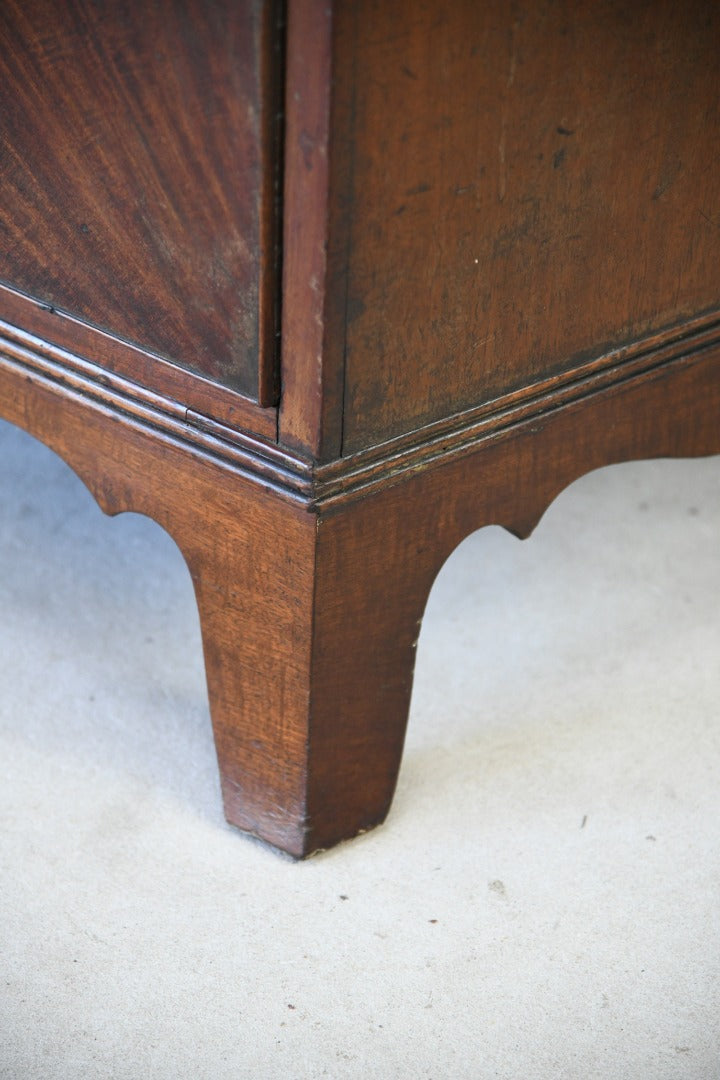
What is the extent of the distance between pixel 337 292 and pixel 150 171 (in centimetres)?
14

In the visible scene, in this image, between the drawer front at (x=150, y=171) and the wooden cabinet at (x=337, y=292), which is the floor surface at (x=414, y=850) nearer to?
the wooden cabinet at (x=337, y=292)

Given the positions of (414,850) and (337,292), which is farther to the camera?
(414,850)

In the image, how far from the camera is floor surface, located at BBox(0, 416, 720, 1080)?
0.88 metres

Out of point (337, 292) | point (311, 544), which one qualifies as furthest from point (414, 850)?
point (337, 292)

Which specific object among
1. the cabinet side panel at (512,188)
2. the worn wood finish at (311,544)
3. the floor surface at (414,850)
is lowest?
the floor surface at (414,850)

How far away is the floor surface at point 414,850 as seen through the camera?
88 centimetres

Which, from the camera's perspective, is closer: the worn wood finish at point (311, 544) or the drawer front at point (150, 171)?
the drawer front at point (150, 171)

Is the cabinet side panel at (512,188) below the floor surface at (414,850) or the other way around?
the other way around

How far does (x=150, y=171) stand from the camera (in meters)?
0.81

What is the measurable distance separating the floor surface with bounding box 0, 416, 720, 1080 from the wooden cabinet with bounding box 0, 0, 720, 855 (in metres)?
0.08

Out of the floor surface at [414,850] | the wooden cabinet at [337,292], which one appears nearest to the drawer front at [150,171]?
the wooden cabinet at [337,292]

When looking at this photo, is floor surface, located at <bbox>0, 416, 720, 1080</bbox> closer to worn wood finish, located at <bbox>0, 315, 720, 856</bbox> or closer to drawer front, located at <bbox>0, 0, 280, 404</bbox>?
worn wood finish, located at <bbox>0, 315, 720, 856</bbox>

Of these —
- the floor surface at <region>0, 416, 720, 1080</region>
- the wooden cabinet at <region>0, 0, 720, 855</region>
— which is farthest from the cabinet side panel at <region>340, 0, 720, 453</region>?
the floor surface at <region>0, 416, 720, 1080</region>

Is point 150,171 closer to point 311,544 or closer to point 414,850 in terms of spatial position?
point 311,544
